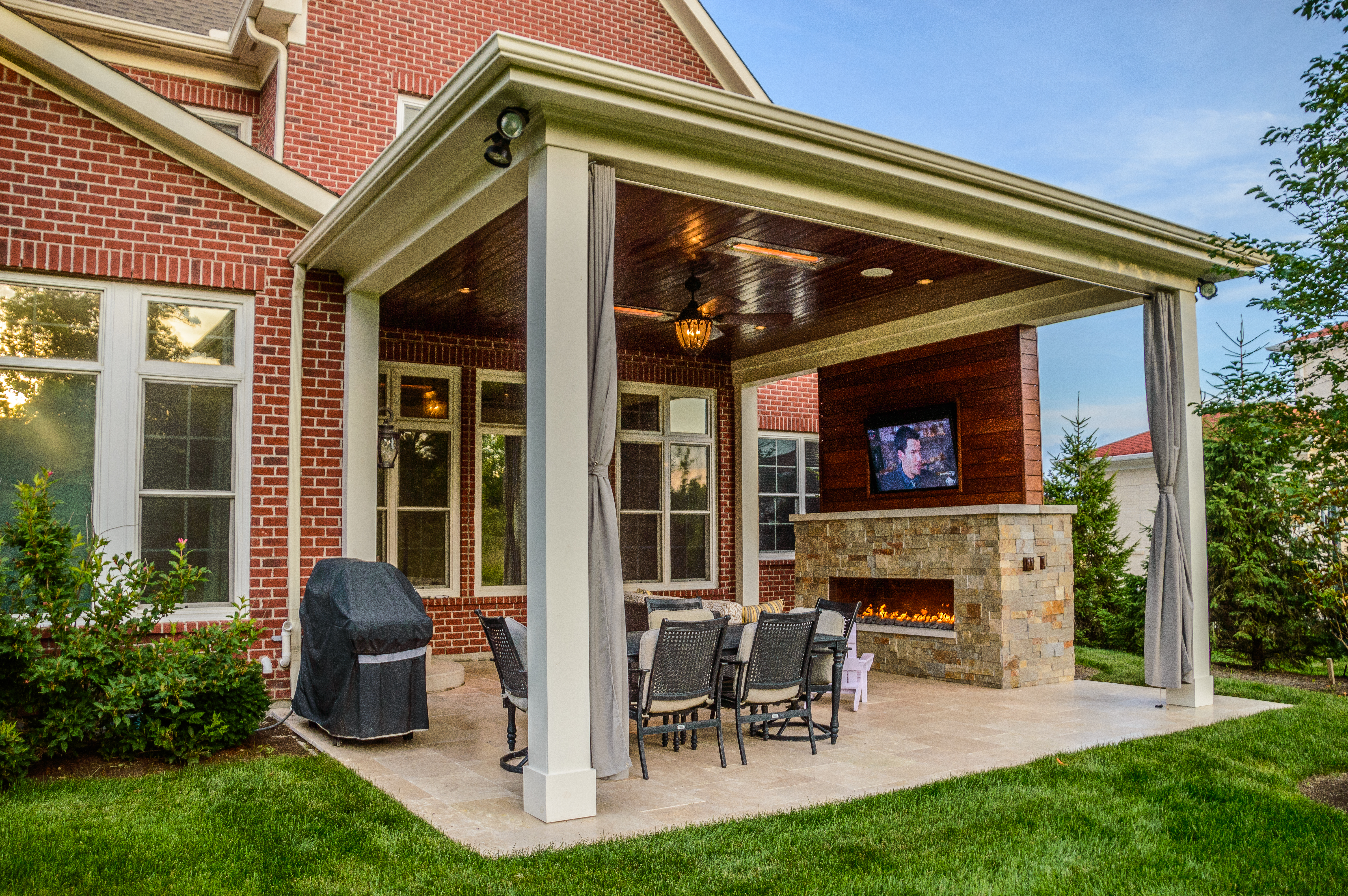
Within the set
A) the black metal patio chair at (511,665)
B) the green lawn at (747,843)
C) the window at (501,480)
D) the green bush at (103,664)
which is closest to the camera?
the green lawn at (747,843)

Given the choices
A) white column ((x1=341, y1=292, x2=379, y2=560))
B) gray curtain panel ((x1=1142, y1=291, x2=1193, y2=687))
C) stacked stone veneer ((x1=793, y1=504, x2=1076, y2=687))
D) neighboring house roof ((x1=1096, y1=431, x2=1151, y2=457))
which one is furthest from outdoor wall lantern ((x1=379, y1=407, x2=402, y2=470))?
neighboring house roof ((x1=1096, y1=431, x2=1151, y2=457))

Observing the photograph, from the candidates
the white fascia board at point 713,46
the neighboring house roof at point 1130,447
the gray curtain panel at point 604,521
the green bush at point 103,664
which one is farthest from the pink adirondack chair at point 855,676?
the neighboring house roof at point 1130,447

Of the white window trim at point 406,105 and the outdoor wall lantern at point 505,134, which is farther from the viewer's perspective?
the white window trim at point 406,105

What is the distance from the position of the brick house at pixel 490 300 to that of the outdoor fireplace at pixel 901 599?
22 centimetres

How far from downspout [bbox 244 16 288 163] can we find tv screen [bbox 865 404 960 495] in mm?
6380

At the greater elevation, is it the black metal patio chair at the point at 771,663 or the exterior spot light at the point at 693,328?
the exterior spot light at the point at 693,328

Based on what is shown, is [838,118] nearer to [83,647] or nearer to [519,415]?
[83,647]

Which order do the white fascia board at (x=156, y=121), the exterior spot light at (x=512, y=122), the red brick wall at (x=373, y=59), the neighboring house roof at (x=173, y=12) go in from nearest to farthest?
the exterior spot light at (x=512, y=122) < the white fascia board at (x=156, y=121) < the red brick wall at (x=373, y=59) < the neighboring house roof at (x=173, y=12)

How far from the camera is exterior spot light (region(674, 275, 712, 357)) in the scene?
7340mm

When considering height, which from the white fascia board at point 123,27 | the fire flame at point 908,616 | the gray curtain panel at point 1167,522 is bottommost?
the fire flame at point 908,616

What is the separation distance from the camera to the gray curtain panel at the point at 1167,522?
7.42m

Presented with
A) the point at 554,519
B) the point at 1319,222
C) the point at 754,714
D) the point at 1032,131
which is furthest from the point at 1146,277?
the point at 1032,131

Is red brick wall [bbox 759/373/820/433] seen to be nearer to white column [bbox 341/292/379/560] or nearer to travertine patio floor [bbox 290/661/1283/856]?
Answer: travertine patio floor [bbox 290/661/1283/856]

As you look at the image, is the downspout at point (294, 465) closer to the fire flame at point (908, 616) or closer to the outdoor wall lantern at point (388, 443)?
the outdoor wall lantern at point (388, 443)
